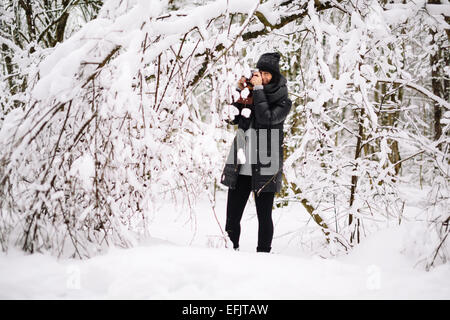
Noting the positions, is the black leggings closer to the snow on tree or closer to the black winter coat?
the black winter coat

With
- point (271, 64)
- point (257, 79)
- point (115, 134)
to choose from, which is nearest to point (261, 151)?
point (257, 79)

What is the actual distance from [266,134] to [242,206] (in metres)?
0.65

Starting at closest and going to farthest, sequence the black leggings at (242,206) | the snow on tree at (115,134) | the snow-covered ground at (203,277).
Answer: the snow-covered ground at (203,277)
the snow on tree at (115,134)
the black leggings at (242,206)

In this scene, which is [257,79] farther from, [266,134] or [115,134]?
[115,134]

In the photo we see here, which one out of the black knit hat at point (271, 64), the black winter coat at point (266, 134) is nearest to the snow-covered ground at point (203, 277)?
the black winter coat at point (266, 134)

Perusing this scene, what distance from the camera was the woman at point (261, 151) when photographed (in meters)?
2.61

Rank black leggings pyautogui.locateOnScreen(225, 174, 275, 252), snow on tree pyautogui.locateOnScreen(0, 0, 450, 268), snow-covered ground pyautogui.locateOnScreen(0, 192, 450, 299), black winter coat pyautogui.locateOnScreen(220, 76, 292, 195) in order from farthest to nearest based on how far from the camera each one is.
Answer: black leggings pyautogui.locateOnScreen(225, 174, 275, 252), black winter coat pyautogui.locateOnScreen(220, 76, 292, 195), snow on tree pyautogui.locateOnScreen(0, 0, 450, 268), snow-covered ground pyautogui.locateOnScreen(0, 192, 450, 299)

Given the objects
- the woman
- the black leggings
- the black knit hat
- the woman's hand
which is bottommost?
the black leggings

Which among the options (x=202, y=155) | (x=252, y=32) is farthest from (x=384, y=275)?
(x=252, y=32)

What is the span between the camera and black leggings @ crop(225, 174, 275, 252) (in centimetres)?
270

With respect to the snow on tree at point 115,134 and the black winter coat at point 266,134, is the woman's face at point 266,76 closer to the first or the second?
the black winter coat at point 266,134

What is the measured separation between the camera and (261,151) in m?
2.64

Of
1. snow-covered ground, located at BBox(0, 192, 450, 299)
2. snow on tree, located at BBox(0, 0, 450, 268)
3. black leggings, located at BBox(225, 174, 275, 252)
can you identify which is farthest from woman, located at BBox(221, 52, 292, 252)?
snow-covered ground, located at BBox(0, 192, 450, 299)
